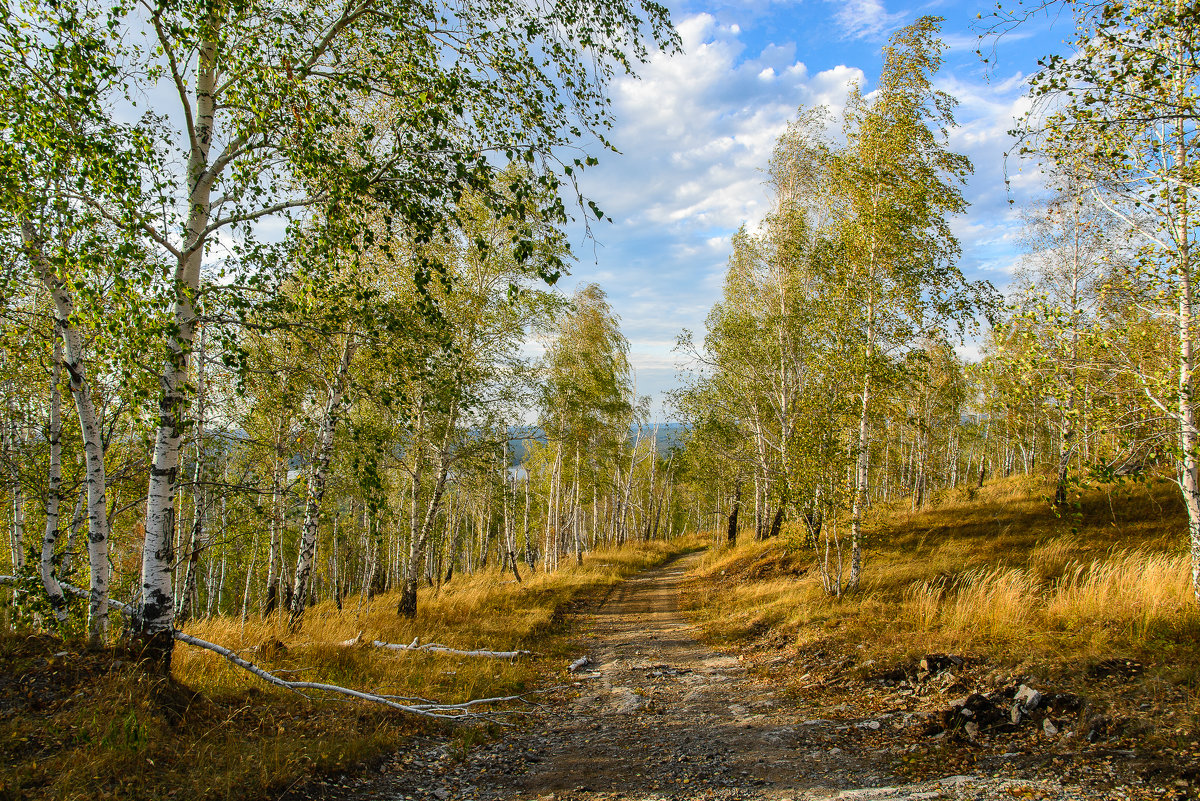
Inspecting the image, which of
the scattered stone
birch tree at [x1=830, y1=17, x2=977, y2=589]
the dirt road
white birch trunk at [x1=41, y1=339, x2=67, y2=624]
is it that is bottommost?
the dirt road

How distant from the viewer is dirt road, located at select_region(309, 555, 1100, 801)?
447 centimetres

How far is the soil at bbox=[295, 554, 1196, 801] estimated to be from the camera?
4.20m

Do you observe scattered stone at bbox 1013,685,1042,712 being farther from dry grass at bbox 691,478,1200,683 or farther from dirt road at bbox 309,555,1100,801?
dirt road at bbox 309,555,1100,801

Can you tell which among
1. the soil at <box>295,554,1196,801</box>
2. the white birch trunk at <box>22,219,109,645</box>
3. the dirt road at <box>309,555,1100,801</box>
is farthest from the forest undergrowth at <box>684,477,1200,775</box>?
the white birch trunk at <box>22,219,109,645</box>

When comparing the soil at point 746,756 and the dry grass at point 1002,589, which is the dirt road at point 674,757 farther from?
the dry grass at point 1002,589

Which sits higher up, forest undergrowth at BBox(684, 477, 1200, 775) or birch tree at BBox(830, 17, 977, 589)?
birch tree at BBox(830, 17, 977, 589)

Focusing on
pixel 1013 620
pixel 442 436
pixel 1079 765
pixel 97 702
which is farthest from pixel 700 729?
pixel 442 436

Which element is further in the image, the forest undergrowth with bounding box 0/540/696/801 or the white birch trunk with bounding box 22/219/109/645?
the white birch trunk with bounding box 22/219/109/645

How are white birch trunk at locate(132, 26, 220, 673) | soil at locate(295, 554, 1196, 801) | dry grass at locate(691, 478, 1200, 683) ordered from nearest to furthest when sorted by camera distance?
soil at locate(295, 554, 1196, 801) < white birch trunk at locate(132, 26, 220, 673) < dry grass at locate(691, 478, 1200, 683)

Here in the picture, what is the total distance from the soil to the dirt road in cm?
2

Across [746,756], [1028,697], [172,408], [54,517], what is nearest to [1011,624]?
[1028,697]

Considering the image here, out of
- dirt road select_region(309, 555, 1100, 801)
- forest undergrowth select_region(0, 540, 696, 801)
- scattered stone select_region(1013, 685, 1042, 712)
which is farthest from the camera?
scattered stone select_region(1013, 685, 1042, 712)

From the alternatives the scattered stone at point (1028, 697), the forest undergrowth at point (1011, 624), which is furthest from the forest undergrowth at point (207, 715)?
the scattered stone at point (1028, 697)

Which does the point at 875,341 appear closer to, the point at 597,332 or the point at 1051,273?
the point at 1051,273
